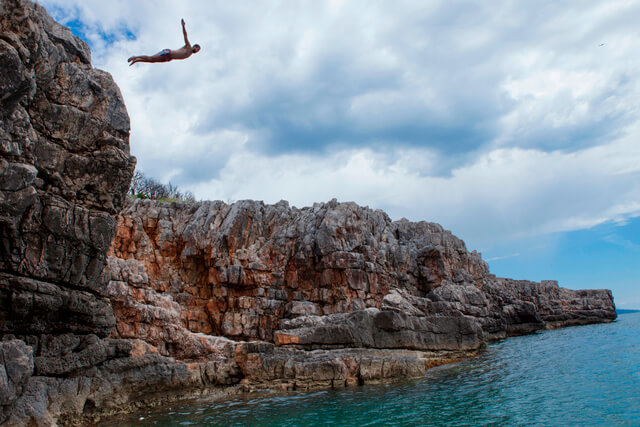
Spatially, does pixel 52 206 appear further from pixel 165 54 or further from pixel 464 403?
pixel 464 403

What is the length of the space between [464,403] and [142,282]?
19.5m

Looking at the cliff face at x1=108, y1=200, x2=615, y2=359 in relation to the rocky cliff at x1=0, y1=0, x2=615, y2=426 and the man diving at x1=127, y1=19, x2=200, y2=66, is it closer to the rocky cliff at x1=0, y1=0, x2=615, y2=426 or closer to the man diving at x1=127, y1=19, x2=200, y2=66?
the rocky cliff at x1=0, y1=0, x2=615, y2=426

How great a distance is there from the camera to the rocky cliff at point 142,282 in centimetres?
1510

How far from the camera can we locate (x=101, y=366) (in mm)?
18000

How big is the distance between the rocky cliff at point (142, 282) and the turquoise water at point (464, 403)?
2358mm

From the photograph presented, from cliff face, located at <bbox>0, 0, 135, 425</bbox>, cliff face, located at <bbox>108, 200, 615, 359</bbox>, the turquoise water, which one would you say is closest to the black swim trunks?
cliff face, located at <bbox>0, 0, 135, 425</bbox>

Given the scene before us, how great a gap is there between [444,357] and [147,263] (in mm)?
25507

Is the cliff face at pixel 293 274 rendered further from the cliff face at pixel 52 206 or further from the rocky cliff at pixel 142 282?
the cliff face at pixel 52 206

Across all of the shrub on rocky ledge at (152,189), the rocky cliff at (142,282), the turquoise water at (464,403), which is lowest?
the turquoise water at (464,403)

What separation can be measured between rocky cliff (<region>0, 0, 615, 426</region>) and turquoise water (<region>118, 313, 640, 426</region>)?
2358 millimetres


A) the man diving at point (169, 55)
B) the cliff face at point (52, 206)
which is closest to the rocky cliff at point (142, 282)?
Result: the cliff face at point (52, 206)

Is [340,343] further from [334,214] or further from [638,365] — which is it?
→ [334,214]

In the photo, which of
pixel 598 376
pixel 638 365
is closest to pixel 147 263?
pixel 598 376

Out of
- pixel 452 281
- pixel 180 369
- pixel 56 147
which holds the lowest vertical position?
pixel 180 369
